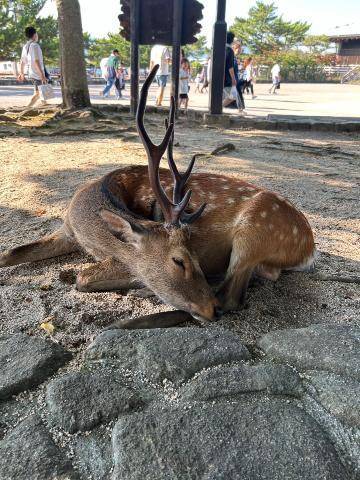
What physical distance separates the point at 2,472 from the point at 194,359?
0.82 metres

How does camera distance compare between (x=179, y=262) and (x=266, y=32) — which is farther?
(x=266, y=32)

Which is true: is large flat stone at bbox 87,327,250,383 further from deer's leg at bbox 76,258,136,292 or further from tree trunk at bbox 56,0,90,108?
tree trunk at bbox 56,0,90,108

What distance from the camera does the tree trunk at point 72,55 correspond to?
9.31 metres

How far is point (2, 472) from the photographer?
4.45ft

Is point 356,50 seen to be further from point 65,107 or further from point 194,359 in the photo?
point 194,359

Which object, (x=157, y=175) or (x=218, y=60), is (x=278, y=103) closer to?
(x=218, y=60)

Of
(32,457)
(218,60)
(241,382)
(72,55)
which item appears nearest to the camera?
(32,457)

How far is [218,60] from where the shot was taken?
9.26m

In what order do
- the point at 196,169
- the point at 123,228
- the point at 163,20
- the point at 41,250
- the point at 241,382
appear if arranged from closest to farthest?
the point at 241,382 → the point at 123,228 → the point at 41,250 → the point at 196,169 → the point at 163,20

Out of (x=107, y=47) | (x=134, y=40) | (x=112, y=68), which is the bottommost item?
(x=112, y=68)

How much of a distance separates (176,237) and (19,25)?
3611cm

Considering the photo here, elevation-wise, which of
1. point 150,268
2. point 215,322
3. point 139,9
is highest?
point 139,9

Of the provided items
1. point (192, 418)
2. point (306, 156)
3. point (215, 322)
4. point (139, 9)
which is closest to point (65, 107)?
point (139, 9)

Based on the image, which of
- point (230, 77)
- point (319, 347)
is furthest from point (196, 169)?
point (230, 77)
